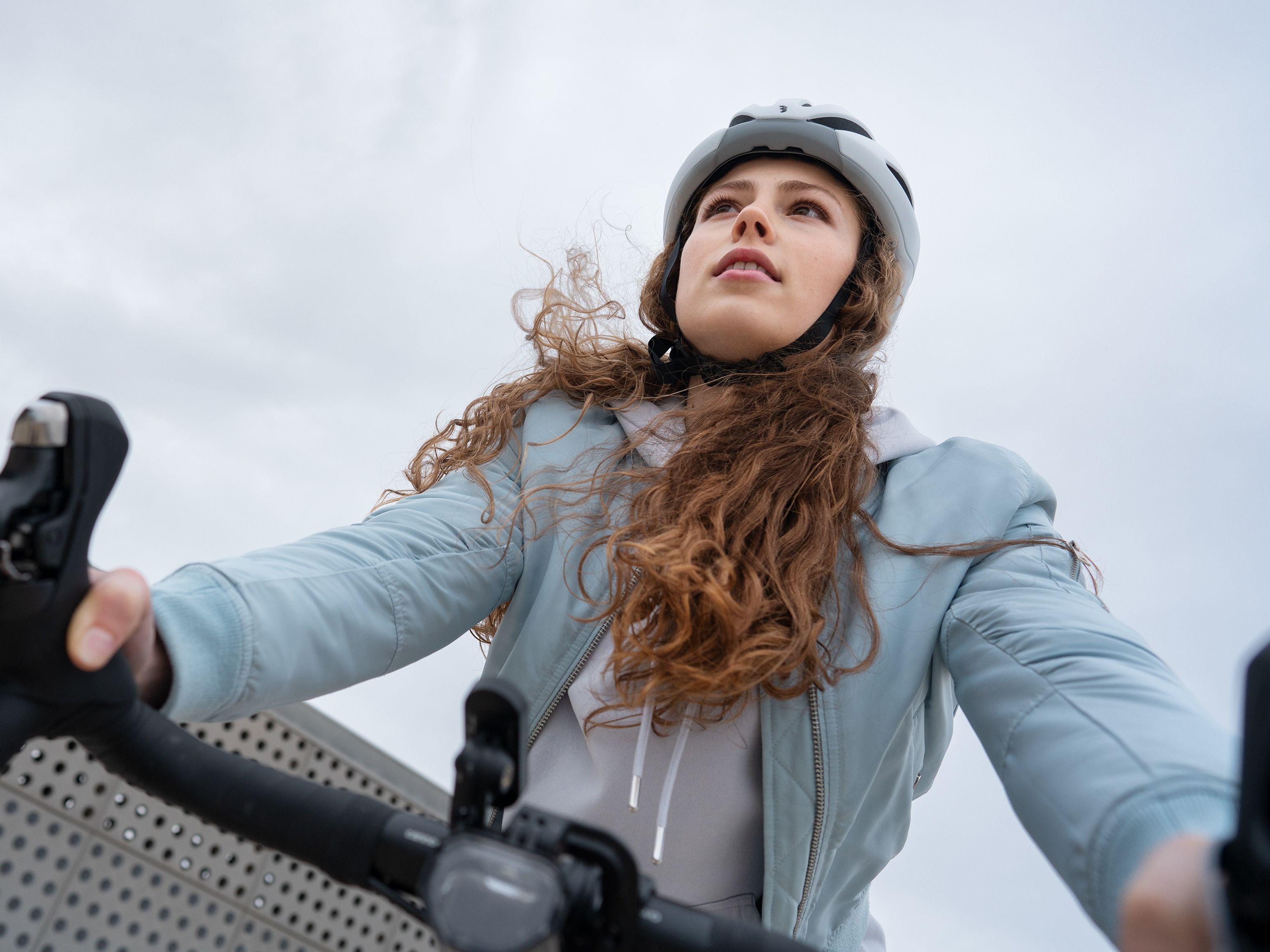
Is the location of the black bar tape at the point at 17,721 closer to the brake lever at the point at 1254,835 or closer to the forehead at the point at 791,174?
the brake lever at the point at 1254,835

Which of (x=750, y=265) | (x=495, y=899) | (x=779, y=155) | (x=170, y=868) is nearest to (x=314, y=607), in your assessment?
(x=495, y=899)

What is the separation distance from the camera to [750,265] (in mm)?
1538

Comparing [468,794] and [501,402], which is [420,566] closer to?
[501,402]

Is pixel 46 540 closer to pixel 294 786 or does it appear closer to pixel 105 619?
pixel 105 619

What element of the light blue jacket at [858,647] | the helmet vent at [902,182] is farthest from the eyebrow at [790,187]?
the light blue jacket at [858,647]

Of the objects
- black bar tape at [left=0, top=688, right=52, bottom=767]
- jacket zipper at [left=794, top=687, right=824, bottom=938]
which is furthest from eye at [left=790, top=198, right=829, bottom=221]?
black bar tape at [left=0, top=688, right=52, bottom=767]

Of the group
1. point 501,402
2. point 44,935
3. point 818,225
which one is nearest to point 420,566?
point 501,402

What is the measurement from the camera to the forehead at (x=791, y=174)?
1703 millimetres

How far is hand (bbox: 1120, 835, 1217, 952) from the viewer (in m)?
0.46

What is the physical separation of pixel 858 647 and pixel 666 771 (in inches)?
12.1

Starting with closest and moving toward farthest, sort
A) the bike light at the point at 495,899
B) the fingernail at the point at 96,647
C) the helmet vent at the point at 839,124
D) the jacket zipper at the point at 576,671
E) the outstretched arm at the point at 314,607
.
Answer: the bike light at the point at 495,899
the fingernail at the point at 96,647
the outstretched arm at the point at 314,607
the jacket zipper at the point at 576,671
the helmet vent at the point at 839,124

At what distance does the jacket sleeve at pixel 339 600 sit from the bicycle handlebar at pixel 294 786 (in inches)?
5.4

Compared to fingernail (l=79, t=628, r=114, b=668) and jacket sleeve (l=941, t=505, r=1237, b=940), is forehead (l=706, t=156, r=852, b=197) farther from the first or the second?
fingernail (l=79, t=628, r=114, b=668)

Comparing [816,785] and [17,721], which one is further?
[816,785]
